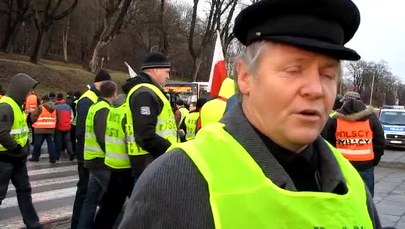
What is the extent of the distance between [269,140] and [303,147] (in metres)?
0.12

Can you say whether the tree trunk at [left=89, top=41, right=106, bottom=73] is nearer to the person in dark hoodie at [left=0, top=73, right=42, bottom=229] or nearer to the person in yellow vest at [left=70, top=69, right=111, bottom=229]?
the person in yellow vest at [left=70, top=69, right=111, bottom=229]

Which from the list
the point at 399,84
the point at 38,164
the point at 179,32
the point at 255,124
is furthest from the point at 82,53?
the point at 399,84

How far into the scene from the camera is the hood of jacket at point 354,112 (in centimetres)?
646

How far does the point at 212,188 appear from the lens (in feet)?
4.24

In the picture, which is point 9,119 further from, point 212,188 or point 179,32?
point 179,32

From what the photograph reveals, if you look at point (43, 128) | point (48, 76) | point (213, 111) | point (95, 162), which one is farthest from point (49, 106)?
point (48, 76)

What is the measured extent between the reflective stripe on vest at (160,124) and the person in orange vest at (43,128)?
8324 millimetres

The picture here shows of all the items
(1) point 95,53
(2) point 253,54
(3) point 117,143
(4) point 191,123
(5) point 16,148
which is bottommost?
(4) point 191,123

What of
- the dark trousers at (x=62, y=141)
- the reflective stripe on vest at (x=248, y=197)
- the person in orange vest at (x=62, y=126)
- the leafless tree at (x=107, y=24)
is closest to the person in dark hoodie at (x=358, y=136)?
the reflective stripe on vest at (x=248, y=197)

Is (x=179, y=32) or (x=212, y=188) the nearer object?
(x=212, y=188)

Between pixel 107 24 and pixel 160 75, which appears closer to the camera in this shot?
pixel 160 75

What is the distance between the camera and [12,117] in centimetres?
614

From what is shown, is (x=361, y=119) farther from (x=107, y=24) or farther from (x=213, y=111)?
(x=107, y=24)

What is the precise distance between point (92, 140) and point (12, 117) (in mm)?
1053
